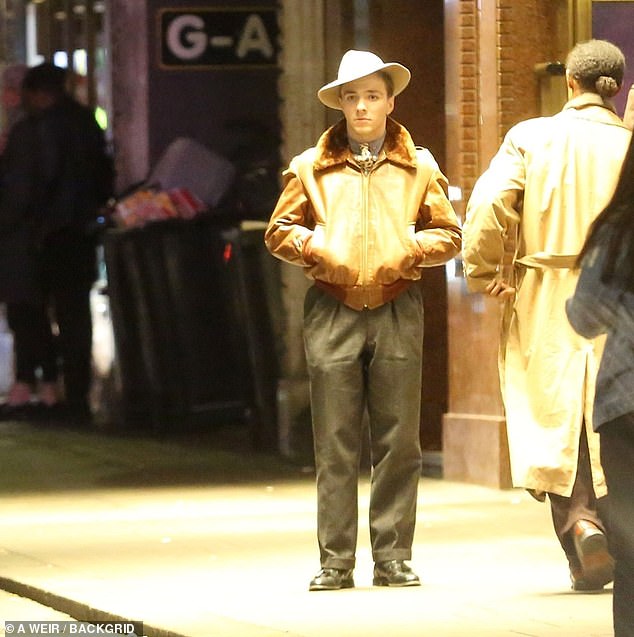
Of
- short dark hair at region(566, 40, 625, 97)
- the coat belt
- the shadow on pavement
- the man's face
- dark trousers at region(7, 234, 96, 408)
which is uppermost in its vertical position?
short dark hair at region(566, 40, 625, 97)

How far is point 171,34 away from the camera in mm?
15594

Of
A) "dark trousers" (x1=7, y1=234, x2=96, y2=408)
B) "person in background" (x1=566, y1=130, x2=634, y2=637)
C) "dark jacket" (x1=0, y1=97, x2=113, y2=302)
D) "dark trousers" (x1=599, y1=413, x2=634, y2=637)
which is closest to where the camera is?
"person in background" (x1=566, y1=130, x2=634, y2=637)

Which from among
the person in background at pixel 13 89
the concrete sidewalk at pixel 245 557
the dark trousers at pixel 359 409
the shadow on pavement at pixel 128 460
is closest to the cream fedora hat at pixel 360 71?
the dark trousers at pixel 359 409

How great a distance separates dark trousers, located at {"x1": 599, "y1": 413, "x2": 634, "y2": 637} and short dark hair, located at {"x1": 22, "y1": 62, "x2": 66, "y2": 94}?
12164 millimetres

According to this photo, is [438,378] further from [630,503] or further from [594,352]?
[630,503]

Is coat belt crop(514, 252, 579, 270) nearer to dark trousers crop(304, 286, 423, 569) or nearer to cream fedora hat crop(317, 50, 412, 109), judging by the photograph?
dark trousers crop(304, 286, 423, 569)

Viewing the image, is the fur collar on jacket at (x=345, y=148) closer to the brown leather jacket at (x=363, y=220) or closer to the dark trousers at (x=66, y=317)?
the brown leather jacket at (x=363, y=220)

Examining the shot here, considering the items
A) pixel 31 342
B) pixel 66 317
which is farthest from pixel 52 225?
pixel 31 342

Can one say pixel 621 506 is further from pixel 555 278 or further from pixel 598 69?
pixel 598 69

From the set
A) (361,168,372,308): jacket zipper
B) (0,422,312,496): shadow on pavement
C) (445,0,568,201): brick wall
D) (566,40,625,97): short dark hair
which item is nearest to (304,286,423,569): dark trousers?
(361,168,372,308): jacket zipper

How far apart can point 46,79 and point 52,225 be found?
103cm

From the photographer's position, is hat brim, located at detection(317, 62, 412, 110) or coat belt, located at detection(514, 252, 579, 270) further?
hat brim, located at detection(317, 62, 412, 110)

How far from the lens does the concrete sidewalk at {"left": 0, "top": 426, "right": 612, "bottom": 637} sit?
8.24 m

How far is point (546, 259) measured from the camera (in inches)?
344
